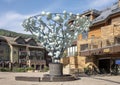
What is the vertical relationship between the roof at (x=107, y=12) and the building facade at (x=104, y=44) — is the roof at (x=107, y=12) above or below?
above

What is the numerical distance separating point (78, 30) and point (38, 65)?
2189 inches

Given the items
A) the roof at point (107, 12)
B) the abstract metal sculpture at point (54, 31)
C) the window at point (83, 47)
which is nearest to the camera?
the abstract metal sculpture at point (54, 31)

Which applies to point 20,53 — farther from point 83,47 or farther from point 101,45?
point 101,45

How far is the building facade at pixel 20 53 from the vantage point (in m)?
77.6

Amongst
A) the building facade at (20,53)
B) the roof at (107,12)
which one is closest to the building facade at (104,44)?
the roof at (107,12)

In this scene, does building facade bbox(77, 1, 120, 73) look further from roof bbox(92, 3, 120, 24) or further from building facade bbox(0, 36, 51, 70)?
building facade bbox(0, 36, 51, 70)

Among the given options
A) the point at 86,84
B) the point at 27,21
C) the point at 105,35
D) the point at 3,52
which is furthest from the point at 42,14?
the point at 3,52

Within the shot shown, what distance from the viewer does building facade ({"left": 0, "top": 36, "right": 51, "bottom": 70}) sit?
77.6 metres

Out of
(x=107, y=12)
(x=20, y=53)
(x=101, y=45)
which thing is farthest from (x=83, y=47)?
(x=20, y=53)

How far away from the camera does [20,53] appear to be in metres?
80.7

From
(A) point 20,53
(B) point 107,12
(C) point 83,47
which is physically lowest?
(C) point 83,47

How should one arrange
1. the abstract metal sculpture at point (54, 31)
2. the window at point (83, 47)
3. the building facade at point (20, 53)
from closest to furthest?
the abstract metal sculpture at point (54, 31), the window at point (83, 47), the building facade at point (20, 53)

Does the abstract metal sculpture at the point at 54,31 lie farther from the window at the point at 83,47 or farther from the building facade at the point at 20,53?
the building facade at the point at 20,53

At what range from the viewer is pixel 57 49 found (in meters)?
27.7
